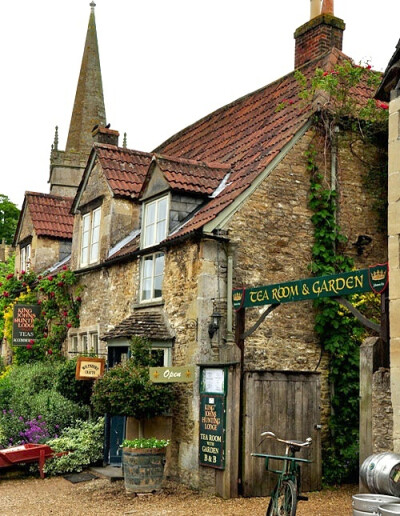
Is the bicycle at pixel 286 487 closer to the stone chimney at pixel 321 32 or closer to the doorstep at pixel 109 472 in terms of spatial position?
the doorstep at pixel 109 472

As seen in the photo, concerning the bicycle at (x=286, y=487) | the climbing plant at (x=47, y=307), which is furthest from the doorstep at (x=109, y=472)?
the bicycle at (x=286, y=487)

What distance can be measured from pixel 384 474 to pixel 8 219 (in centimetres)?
4925

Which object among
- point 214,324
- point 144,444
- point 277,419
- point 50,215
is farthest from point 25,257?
point 277,419

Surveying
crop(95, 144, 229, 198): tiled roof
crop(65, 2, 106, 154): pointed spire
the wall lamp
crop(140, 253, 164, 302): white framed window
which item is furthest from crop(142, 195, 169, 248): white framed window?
crop(65, 2, 106, 154): pointed spire

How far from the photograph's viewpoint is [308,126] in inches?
553

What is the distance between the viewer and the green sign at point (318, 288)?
382 inches

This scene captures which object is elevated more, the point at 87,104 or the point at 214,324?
the point at 87,104

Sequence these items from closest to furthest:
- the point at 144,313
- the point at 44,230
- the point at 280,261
Answer: the point at 280,261 → the point at 144,313 → the point at 44,230

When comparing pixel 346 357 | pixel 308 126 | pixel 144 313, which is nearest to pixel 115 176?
pixel 144 313

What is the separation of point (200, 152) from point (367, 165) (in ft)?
16.0

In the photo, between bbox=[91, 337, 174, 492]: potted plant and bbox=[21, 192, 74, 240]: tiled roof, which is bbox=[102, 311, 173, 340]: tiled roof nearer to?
bbox=[91, 337, 174, 492]: potted plant

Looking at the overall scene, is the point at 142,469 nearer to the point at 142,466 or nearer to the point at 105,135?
the point at 142,466

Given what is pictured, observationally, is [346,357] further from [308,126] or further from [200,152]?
[200,152]

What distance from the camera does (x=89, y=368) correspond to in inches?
563
